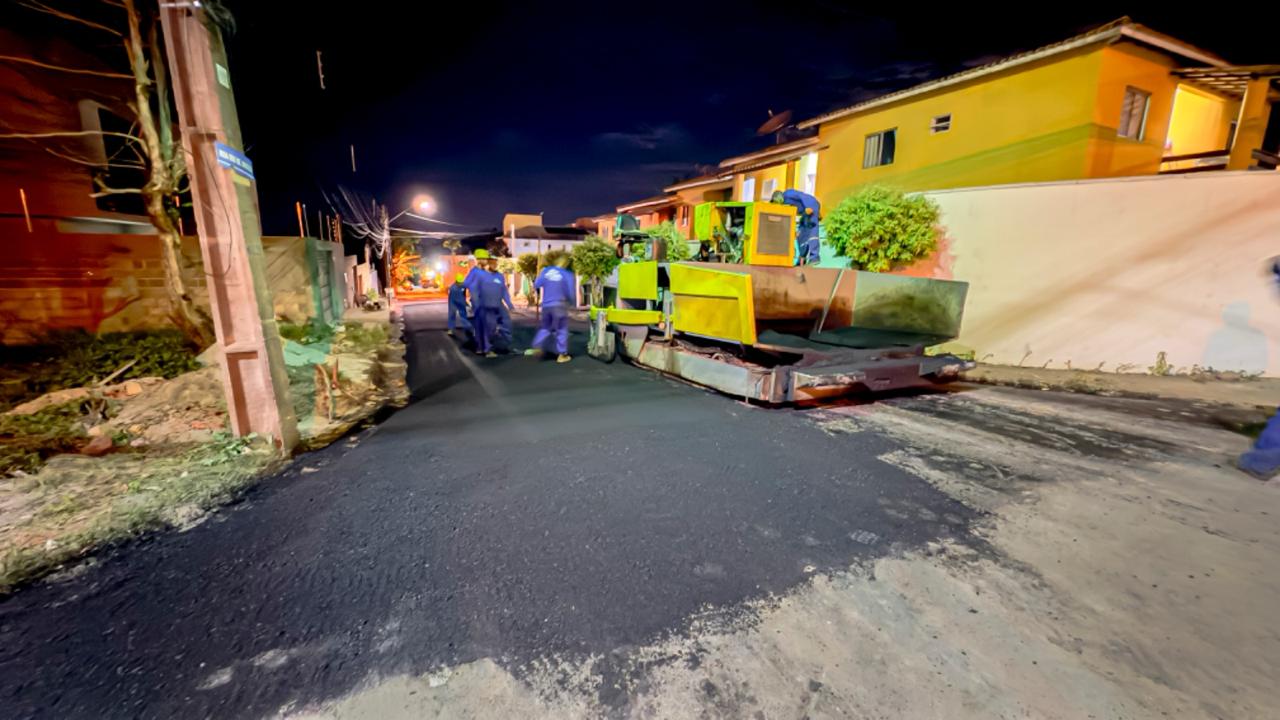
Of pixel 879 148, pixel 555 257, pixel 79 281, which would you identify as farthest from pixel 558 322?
pixel 555 257

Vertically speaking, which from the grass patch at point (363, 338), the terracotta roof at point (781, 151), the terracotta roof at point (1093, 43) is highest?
the terracotta roof at point (1093, 43)

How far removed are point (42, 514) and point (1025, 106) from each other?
17.8 meters

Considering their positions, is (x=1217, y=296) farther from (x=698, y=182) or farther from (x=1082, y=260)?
(x=698, y=182)

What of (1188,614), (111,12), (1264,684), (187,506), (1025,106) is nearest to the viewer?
(1264,684)

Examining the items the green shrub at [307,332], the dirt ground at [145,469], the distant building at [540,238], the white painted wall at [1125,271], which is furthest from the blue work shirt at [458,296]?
the distant building at [540,238]

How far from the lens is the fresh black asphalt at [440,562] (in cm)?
178

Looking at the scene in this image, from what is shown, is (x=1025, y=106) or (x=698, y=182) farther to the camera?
(x=698, y=182)

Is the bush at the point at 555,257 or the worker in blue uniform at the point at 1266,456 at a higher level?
the bush at the point at 555,257

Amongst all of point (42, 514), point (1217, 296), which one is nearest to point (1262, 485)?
point (1217, 296)

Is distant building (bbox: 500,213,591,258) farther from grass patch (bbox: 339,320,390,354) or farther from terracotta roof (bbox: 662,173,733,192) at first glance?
grass patch (bbox: 339,320,390,354)

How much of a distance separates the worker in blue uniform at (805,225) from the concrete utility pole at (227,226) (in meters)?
6.86

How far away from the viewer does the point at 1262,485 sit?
135 inches

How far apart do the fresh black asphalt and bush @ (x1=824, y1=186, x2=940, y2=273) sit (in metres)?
7.54

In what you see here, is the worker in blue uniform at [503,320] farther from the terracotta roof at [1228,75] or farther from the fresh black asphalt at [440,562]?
the terracotta roof at [1228,75]
